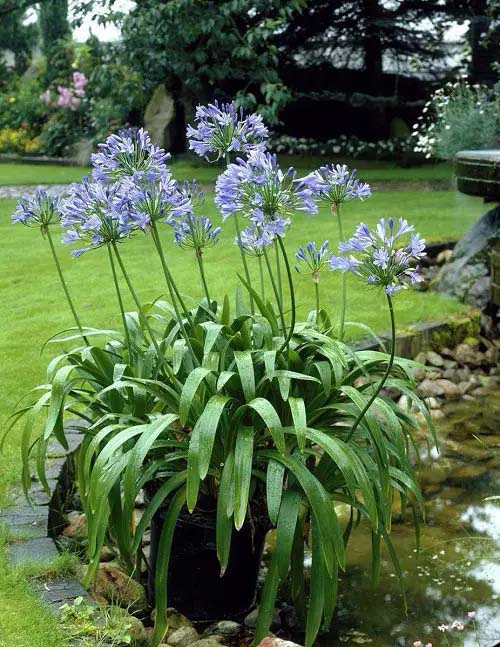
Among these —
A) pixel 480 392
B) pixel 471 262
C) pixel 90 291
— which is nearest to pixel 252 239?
pixel 480 392

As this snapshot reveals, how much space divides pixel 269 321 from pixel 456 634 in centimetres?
116

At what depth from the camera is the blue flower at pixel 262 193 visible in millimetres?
2350

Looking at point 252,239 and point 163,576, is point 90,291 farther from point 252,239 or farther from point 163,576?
point 163,576

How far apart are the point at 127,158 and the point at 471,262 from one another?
4.18 metres

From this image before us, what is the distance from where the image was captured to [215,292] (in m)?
6.11

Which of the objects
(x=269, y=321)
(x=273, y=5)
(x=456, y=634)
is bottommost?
(x=456, y=634)

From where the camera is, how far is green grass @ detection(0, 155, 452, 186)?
11.9 meters

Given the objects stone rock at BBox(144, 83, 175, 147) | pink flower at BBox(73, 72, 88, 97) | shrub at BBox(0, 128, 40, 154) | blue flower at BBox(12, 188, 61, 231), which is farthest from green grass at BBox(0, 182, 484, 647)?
shrub at BBox(0, 128, 40, 154)

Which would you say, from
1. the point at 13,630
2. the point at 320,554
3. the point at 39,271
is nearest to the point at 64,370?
the point at 13,630

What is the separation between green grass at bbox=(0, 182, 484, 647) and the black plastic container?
50cm

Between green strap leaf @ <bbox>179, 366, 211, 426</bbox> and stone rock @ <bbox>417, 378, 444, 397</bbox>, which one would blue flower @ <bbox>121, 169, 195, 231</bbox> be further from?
stone rock @ <bbox>417, 378, 444, 397</bbox>

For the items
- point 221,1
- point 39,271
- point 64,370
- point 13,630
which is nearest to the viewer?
point 13,630

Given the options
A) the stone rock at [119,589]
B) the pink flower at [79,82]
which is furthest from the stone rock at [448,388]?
the pink flower at [79,82]

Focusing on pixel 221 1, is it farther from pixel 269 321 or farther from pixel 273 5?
pixel 269 321
